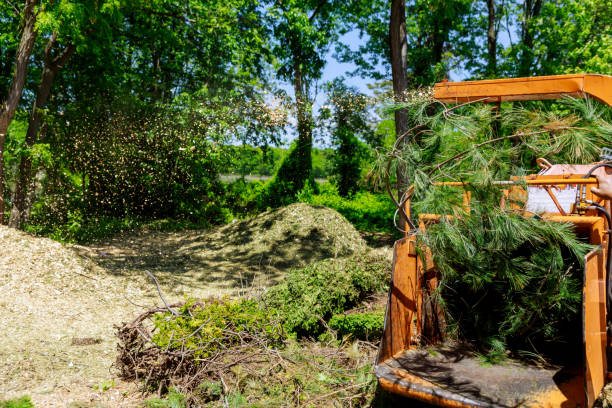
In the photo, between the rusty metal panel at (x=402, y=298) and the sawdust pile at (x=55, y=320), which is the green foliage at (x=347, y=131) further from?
the rusty metal panel at (x=402, y=298)

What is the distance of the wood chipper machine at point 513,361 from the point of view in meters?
2.76

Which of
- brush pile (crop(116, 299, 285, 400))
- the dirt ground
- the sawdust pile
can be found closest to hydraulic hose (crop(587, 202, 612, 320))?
brush pile (crop(116, 299, 285, 400))

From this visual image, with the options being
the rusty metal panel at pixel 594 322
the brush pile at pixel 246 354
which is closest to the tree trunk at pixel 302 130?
the brush pile at pixel 246 354

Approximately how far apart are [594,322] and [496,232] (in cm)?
80

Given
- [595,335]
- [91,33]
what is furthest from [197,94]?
[595,335]

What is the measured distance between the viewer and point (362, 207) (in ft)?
40.8

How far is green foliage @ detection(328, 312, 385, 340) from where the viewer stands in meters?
4.42

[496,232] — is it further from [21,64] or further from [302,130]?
[302,130]

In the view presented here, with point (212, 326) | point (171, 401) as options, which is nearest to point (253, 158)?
point (212, 326)

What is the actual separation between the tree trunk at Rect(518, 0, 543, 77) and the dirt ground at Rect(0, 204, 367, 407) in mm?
7781

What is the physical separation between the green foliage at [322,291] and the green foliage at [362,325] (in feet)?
0.73

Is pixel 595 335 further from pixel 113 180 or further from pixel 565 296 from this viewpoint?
pixel 113 180

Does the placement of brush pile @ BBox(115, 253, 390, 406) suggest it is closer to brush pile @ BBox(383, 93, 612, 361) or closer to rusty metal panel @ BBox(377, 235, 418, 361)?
rusty metal panel @ BBox(377, 235, 418, 361)

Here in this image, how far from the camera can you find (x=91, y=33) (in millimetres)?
9508
